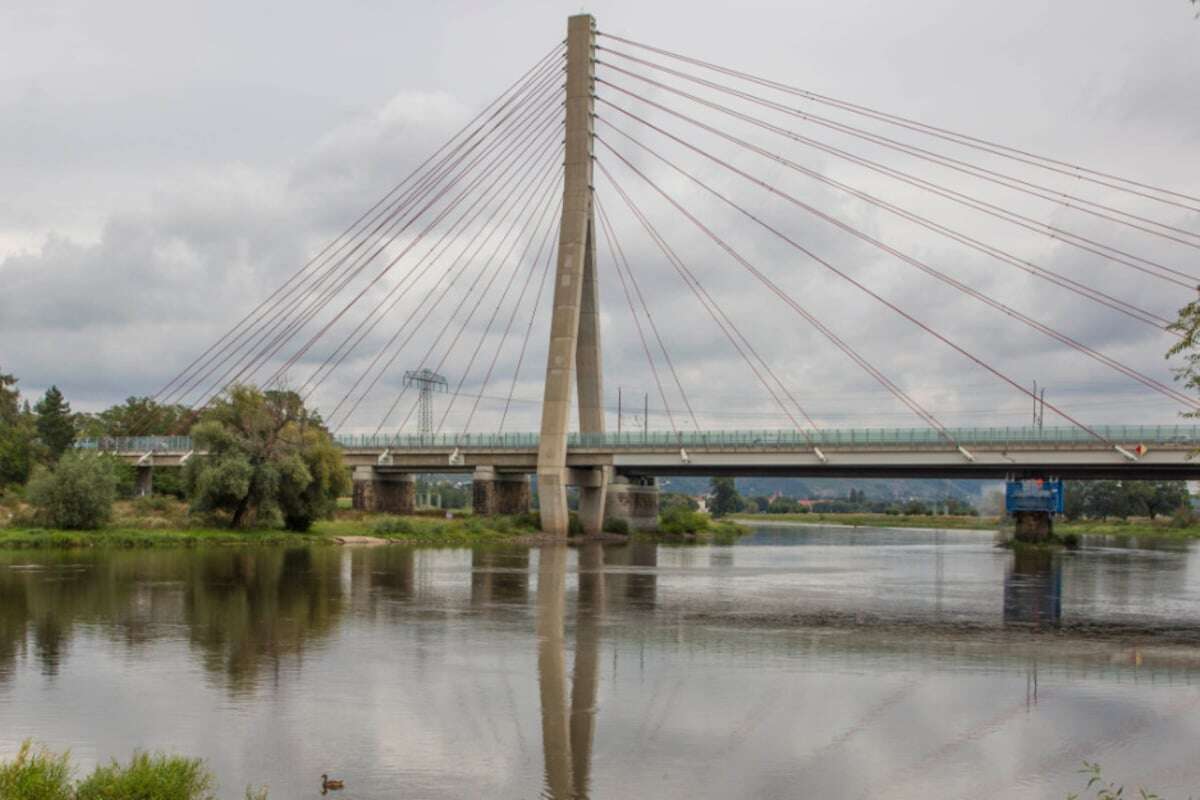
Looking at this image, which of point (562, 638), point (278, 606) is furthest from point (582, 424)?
point (562, 638)

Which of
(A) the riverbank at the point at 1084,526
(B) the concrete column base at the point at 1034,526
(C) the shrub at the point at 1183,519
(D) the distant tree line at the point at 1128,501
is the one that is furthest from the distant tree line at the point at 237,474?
(D) the distant tree line at the point at 1128,501

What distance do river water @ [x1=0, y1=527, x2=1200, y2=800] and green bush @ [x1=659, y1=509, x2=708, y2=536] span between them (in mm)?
53581

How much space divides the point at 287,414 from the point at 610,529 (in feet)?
85.2

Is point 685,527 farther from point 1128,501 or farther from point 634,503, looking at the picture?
point 1128,501

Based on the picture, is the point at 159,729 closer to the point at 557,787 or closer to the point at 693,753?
the point at 557,787

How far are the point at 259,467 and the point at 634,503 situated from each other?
34.1m

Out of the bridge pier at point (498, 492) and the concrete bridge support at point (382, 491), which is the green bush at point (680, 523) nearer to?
the bridge pier at point (498, 492)

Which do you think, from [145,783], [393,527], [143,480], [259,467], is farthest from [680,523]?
[145,783]

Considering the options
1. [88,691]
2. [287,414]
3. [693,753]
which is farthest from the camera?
[287,414]

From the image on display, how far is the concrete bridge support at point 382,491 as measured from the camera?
9462cm

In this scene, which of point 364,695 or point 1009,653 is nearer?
point 364,695

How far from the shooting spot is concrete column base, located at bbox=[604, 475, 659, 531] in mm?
91562

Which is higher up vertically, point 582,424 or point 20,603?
point 582,424

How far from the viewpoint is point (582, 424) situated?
8500 centimetres
